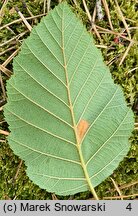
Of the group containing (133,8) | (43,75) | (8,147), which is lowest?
(8,147)

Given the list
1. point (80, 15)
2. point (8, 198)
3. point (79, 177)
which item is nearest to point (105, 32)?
point (80, 15)

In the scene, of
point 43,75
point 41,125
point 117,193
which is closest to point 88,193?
point 117,193

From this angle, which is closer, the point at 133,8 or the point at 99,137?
the point at 99,137

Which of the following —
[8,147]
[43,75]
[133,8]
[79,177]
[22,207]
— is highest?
[133,8]

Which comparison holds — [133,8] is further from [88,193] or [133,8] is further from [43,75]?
[88,193]

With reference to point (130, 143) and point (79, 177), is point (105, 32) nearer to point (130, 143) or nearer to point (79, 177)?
point (130, 143)

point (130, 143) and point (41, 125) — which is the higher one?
point (41, 125)
